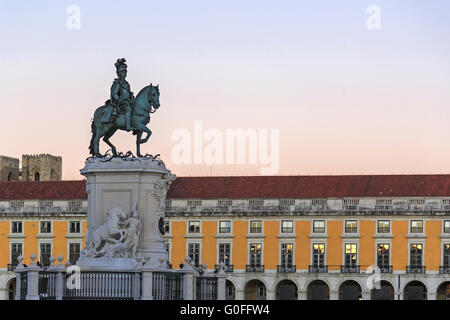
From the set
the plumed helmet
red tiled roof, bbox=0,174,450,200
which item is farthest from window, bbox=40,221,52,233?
the plumed helmet

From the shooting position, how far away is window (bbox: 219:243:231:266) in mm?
98875

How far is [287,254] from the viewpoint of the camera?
98.4m

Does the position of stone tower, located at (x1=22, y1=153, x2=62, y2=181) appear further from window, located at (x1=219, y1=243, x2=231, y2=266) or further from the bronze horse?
the bronze horse

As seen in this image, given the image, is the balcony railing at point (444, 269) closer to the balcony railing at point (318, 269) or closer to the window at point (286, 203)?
the balcony railing at point (318, 269)

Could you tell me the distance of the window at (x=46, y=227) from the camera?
10075cm

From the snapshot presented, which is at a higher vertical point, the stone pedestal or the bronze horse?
the bronze horse

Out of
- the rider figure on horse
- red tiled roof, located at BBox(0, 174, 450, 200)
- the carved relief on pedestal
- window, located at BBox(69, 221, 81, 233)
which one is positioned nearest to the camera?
the carved relief on pedestal

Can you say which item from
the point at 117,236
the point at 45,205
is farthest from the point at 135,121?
the point at 45,205

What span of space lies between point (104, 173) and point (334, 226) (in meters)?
57.2

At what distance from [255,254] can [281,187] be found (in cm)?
538

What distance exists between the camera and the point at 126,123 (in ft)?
140

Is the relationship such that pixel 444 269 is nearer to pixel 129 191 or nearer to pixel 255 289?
pixel 255 289
